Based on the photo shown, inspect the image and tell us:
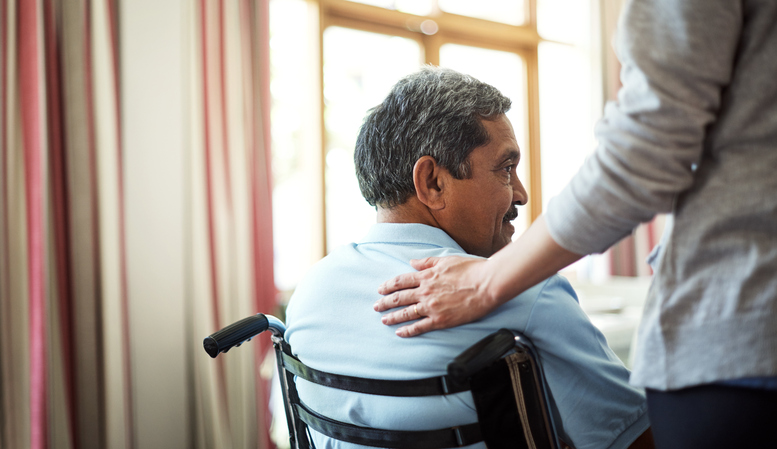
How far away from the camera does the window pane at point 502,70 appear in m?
3.68

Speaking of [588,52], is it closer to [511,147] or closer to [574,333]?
[511,147]

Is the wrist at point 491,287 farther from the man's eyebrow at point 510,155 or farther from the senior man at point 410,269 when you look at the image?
the man's eyebrow at point 510,155

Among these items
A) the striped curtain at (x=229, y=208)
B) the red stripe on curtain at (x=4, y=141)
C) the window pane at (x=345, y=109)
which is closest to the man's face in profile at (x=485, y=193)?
the striped curtain at (x=229, y=208)

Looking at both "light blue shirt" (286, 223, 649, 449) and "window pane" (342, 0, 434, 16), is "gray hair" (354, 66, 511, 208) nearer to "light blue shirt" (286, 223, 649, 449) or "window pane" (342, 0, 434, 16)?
"light blue shirt" (286, 223, 649, 449)

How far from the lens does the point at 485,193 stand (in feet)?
3.47

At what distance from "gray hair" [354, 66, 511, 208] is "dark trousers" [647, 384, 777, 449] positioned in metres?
0.59

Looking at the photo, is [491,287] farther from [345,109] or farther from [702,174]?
[345,109]

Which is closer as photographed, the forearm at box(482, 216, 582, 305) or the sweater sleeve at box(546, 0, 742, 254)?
the sweater sleeve at box(546, 0, 742, 254)

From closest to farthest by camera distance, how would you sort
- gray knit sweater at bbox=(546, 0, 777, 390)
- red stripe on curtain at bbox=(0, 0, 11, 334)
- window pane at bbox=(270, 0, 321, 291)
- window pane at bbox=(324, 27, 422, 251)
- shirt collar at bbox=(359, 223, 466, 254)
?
gray knit sweater at bbox=(546, 0, 777, 390) → shirt collar at bbox=(359, 223, 466, 254) → red stripe on curtain at bbox=(0, 0, 11, 334) → window pane at bbox=(270, 0, 321, 291) → window pane at bbox=(324, 27, 422, 251)

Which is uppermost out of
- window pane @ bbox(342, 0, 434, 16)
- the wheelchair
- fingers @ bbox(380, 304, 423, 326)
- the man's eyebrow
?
window pane @ bbox(342, 0, 434, 16)

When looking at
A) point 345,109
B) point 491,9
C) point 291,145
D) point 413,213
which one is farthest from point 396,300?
point 491,9

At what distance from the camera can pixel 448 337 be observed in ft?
2.57

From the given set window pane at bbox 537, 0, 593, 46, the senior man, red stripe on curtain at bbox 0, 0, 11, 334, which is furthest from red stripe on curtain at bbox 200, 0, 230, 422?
window pane at bbox 537, 0, 593, 46

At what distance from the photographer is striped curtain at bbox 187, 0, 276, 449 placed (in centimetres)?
245
